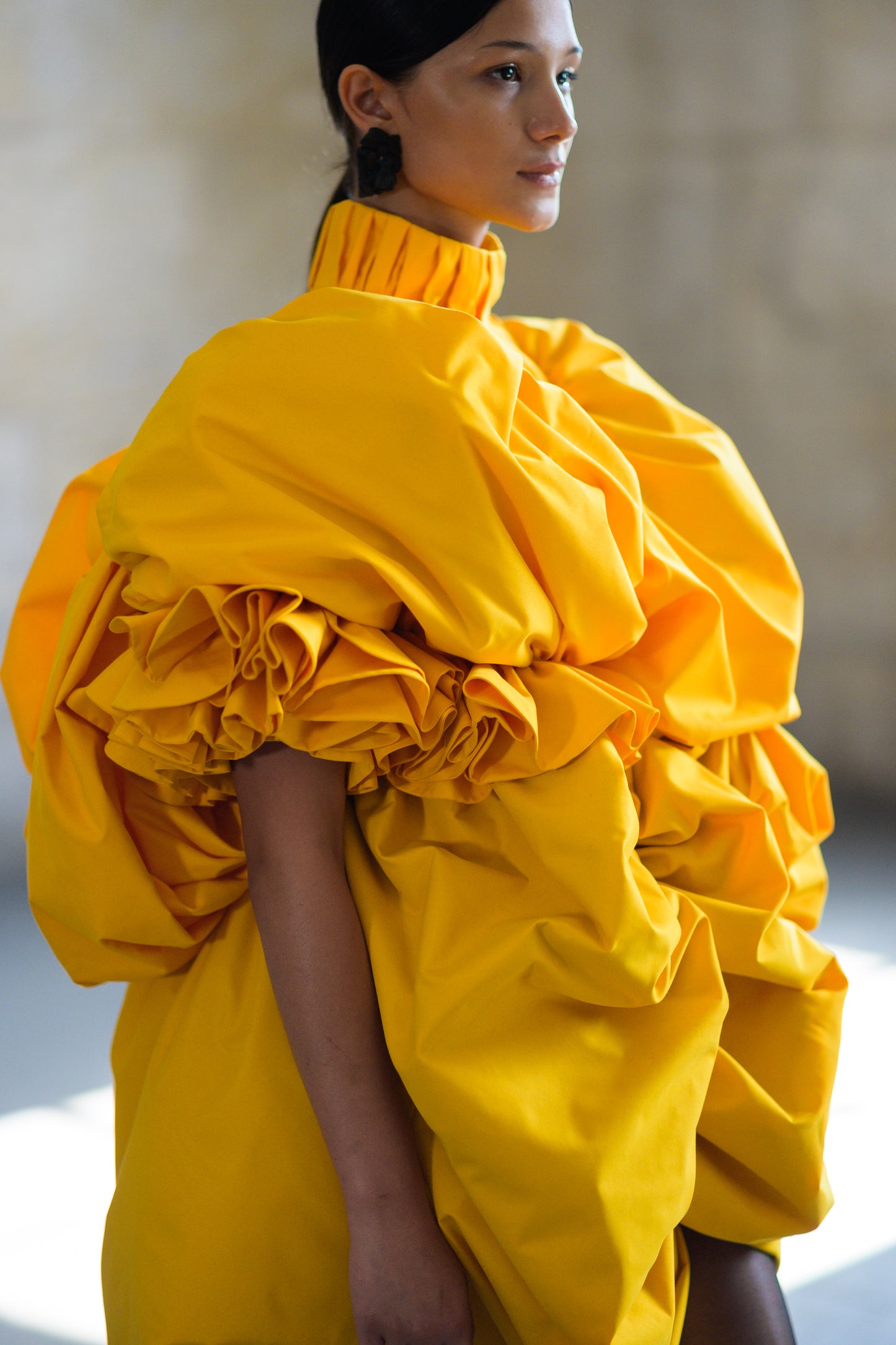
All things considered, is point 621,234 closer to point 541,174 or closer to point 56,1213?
point 541,174

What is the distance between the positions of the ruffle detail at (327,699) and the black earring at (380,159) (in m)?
0.41

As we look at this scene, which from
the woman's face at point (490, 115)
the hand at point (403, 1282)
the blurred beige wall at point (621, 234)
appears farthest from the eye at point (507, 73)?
the blurred beige wall at point (621, 234)

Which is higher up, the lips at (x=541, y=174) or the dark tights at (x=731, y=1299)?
the lips at (x=541, y=174)

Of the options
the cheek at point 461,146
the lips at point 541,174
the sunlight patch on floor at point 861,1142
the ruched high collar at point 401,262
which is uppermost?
the cheek at point 461,146

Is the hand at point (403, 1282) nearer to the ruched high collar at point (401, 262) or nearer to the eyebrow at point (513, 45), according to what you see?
the ruched high collar at point (401, 262)

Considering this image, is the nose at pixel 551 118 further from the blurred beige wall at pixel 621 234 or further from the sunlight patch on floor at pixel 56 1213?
the blurred beige wall at pixel 621 234

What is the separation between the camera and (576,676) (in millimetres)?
792

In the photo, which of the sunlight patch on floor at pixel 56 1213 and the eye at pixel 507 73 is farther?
the sunlight patch on floor at pixel 56 1213

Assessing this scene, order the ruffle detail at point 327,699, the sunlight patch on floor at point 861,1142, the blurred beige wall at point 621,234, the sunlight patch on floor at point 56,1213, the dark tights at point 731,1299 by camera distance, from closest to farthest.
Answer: the ruffle detail at point 327,699 < the dark tights at point 731,1299 < the sunlight patch on floor at point 56,1213 < the sunlight patch on floor at point 861,1142 < the blurred beige wall at point 621,234

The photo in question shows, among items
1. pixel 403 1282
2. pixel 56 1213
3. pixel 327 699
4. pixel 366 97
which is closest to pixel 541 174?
pixel 366 97

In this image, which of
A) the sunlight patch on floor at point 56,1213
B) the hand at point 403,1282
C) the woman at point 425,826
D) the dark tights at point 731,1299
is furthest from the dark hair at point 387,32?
the sunlight patch on floor at point 56,1213

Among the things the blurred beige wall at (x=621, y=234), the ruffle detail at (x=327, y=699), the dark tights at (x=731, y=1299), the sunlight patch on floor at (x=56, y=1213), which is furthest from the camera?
the blurred beige wall at (x=621, y=234)

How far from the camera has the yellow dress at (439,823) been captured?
2.48ft

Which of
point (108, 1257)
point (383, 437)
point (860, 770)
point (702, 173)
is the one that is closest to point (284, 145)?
point (702, 173)
